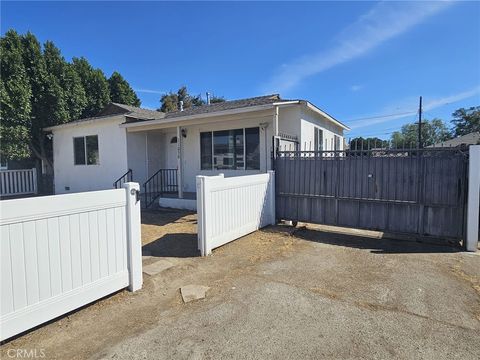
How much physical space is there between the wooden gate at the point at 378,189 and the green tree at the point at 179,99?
26.1 meters

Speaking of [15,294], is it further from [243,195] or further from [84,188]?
[84,188]

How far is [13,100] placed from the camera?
12.0 m

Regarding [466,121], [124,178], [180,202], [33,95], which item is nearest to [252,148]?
[180,202]

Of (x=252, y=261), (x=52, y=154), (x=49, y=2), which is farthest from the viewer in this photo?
(x=52, y=154)

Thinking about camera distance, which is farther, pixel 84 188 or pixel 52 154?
pixel 52 154

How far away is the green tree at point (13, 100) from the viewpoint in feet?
39.0

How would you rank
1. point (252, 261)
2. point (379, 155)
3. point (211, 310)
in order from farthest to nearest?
1. point (379, 155)
2. point (252, 261)
3. point (211, 310)

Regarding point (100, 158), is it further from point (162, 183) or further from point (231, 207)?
point (231, 207)

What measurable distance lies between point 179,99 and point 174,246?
33.4m

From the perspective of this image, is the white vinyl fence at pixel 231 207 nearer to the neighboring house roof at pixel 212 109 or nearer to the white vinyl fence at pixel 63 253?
the white vinyl fence at pixel 63 253

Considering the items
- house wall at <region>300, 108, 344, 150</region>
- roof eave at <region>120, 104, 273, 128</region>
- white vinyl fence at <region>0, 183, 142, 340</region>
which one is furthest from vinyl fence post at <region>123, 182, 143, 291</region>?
house wall at <region>300, 108, 344, 150</region>

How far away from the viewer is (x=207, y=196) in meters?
5.05

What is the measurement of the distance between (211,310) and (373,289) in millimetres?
2127

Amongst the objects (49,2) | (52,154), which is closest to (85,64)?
(52,154)
